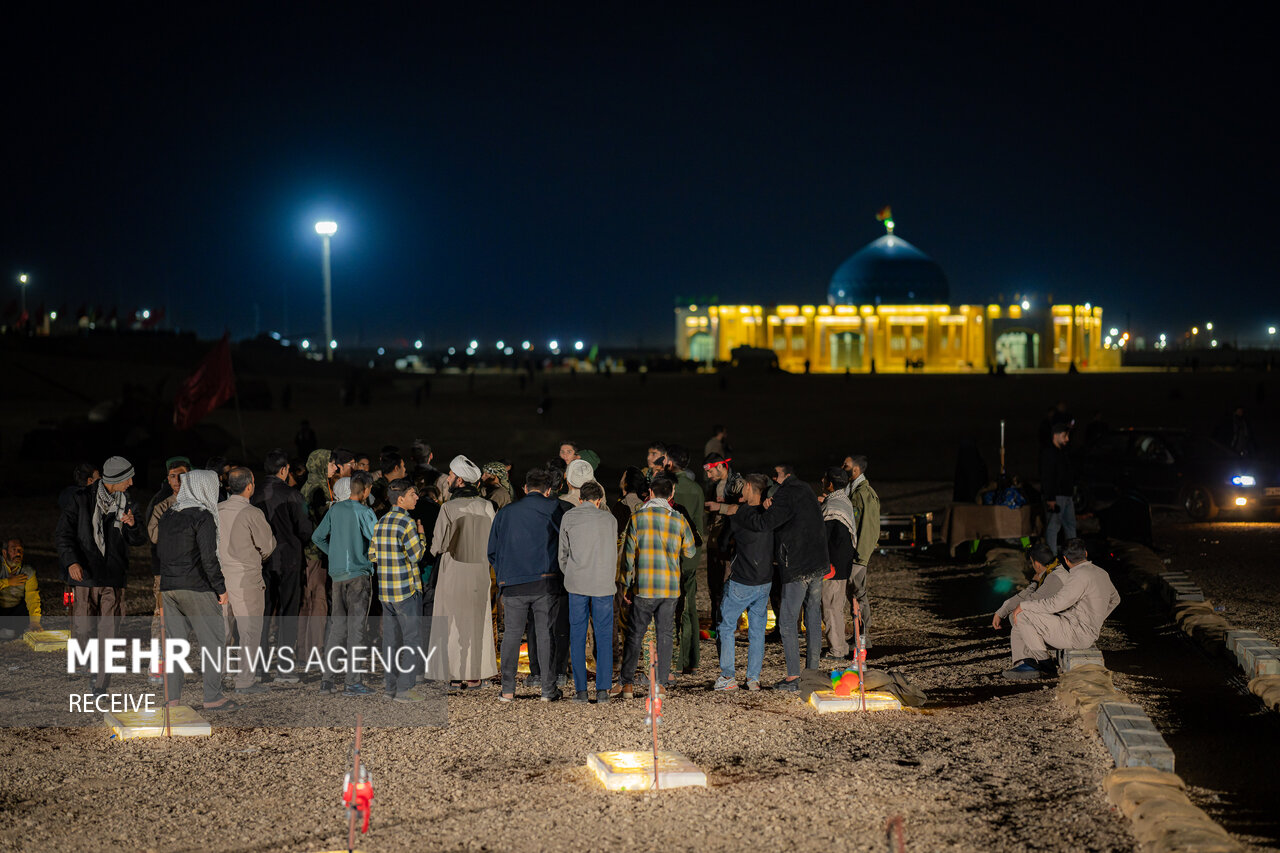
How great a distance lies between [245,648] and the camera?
9094 millimetres

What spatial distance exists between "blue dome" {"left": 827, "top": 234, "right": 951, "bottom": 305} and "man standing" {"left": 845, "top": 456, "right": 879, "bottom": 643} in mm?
80820

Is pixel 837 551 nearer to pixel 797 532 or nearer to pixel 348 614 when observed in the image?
pixel 797 532

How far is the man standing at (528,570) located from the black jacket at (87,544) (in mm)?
2792

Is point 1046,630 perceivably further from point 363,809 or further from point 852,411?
point 852,411

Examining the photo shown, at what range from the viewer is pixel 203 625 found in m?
8.47

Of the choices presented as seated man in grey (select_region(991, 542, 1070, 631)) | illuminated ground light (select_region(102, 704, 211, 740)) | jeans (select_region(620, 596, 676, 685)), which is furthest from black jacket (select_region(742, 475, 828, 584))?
illuminated ground light (select_region(102, 704, 211, 740))

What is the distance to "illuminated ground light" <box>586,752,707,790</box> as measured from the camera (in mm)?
6895

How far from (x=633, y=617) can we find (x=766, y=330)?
3267 inches

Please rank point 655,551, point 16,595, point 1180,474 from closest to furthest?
point 655,551 → point 16,595 → point 1180,474

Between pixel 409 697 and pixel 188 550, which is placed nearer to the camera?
pixel 188 550

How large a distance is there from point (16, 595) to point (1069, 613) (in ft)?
29.7

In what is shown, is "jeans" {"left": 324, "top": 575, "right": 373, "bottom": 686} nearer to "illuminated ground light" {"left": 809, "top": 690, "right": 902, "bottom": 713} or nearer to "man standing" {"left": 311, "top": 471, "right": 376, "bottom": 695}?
"man standing" {"left": 311, "top": 471, "right": 376, "bottom": 695}

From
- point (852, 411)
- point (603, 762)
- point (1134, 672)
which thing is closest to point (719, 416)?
point (852, 411)

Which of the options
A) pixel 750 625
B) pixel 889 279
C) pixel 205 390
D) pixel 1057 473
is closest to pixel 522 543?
pixel 750 625
